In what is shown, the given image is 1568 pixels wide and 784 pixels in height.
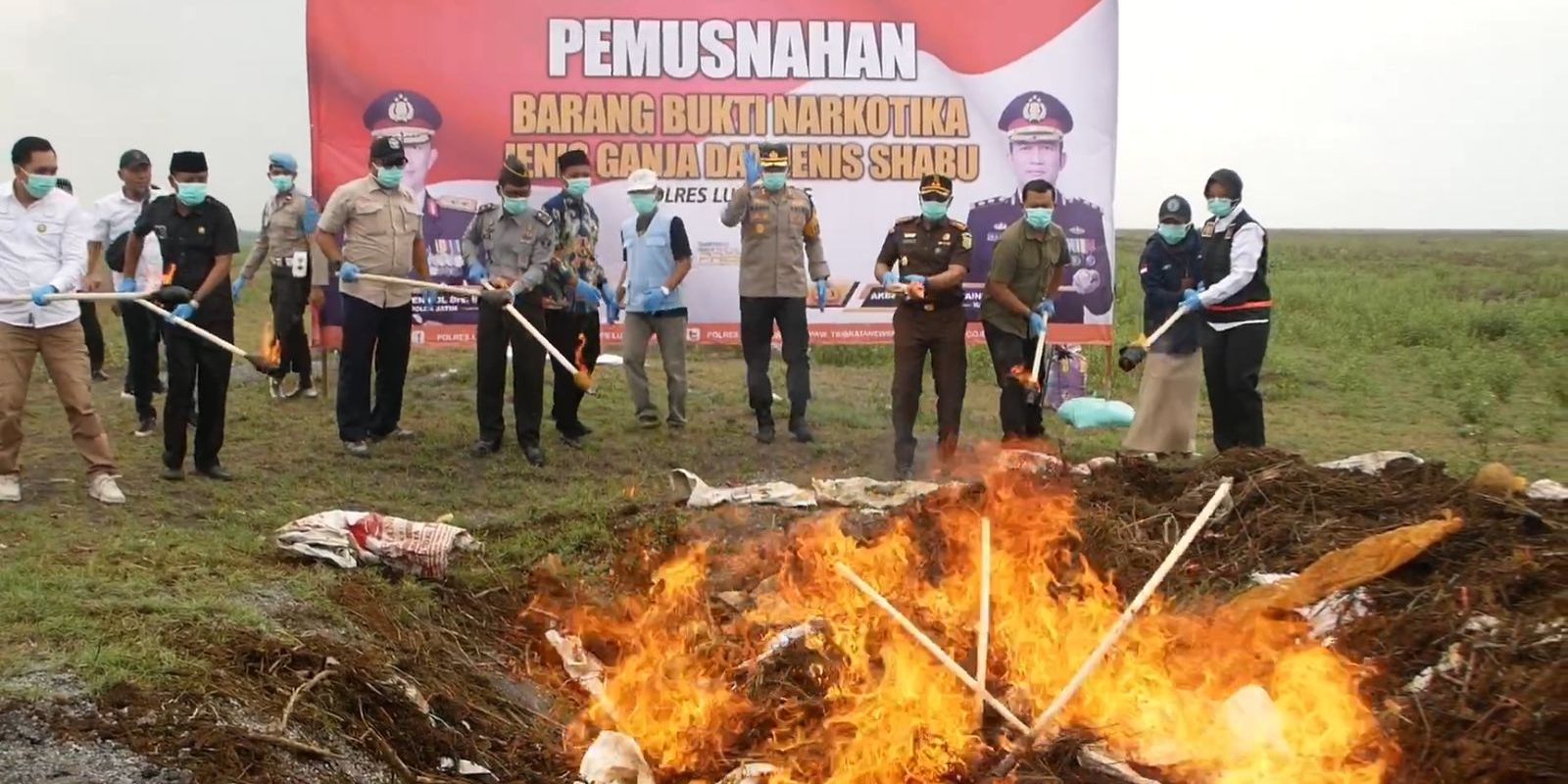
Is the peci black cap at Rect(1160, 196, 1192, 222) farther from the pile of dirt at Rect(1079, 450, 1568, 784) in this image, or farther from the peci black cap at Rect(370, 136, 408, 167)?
the peci black cap at Rect(370, 136, 408, 167)

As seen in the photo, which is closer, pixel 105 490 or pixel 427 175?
pixel 105 490

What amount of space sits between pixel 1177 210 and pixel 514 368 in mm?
4781

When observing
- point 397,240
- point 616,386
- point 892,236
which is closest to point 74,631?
point 397,240

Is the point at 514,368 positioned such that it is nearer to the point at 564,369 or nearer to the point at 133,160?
the point at 564,369

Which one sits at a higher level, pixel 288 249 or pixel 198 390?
pixel 288 249

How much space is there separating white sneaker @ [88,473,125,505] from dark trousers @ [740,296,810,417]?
4.41 metres

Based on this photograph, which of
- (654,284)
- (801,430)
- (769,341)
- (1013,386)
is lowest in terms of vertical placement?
(801,430)

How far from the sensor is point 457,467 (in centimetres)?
957

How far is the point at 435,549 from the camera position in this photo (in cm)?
654

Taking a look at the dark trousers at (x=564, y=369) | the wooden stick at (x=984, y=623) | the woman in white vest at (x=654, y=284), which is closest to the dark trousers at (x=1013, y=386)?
the woman in white vest at (x=654, y=284)

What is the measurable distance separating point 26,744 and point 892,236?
6.83 m

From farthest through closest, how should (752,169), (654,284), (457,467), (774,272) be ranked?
(752,169)
(654,284)
(774,272)
(457,467)

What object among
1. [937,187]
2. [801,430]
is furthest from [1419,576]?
[801,430]

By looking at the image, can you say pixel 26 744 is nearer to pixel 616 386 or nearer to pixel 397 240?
pixel 397 240
